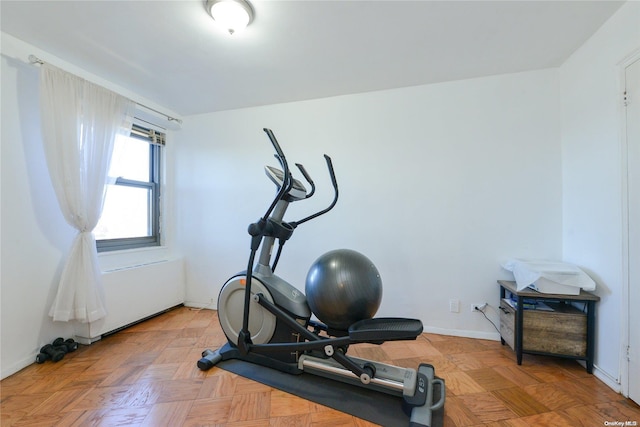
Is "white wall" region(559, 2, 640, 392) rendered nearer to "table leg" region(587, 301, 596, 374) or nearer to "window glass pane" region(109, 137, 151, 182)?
"table leg" region(587, 301, 596, 374)

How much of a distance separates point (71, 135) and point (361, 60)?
2.41m

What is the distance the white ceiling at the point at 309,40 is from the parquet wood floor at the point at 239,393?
239 centimetres

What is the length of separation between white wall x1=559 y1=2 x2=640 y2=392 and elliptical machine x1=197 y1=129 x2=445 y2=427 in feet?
4.05

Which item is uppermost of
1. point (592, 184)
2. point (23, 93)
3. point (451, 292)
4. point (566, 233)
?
point (23, 93)

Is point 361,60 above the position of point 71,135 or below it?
above

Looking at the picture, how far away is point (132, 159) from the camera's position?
2.87 meters

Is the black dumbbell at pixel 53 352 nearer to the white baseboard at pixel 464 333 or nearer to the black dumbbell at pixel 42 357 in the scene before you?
the black dumbbell at pixel 42 357

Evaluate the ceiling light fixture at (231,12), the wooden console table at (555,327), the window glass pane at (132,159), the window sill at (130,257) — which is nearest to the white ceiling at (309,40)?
the ceiling light fixture at (231,12)

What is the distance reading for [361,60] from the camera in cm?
211

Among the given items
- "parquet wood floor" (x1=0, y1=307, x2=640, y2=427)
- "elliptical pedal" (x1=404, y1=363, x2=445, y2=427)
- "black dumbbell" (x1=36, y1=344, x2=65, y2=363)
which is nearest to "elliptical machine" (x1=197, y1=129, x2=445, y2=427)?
"elliptical pedal" (x1=404, y1=363, x2=445, y2=427)

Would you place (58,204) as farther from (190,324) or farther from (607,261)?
(607,261)

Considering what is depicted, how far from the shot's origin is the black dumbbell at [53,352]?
6.28 ft

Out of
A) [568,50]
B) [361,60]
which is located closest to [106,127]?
[361,60]

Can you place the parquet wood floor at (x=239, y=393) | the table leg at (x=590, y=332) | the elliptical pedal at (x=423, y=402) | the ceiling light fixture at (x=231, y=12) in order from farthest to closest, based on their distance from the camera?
the table leg at (x=590, y=332), the ceiling light fixture at (x=231, y=12), the parquet wood floor at (x=239, y=393), the elliptical pedal at (x=423, y=402)
